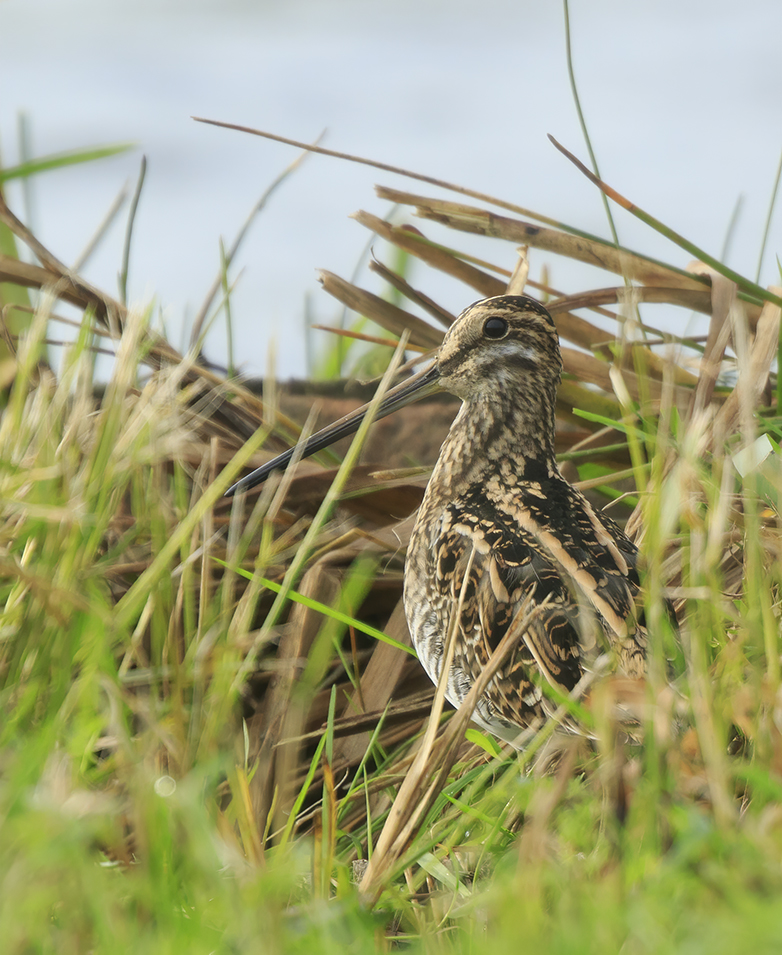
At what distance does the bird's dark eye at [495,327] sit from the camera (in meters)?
2.04

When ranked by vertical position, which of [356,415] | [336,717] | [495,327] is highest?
[495,327]

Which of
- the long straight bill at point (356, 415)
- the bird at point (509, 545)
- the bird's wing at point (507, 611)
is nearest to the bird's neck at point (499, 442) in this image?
the bird at point (509, 545)

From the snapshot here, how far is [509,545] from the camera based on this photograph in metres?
1.71

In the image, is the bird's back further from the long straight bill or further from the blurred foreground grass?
the long straight bill

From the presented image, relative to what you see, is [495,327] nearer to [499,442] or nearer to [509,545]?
[499,442]

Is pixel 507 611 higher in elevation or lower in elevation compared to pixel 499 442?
lower

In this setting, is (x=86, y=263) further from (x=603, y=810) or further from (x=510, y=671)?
(x=603, y=810)

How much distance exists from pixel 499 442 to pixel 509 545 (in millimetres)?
392

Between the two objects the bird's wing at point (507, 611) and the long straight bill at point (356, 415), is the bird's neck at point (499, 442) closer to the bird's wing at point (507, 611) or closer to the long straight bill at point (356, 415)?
the long straight bill at point (356, 415)

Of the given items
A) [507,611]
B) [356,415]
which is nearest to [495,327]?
[356,415]

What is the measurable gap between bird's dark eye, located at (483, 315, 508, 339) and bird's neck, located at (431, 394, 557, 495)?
12 cm

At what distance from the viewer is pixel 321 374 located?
3633 millimetres

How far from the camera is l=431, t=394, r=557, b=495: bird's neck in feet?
6.71

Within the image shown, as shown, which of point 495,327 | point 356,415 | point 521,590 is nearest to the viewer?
point 521,590
